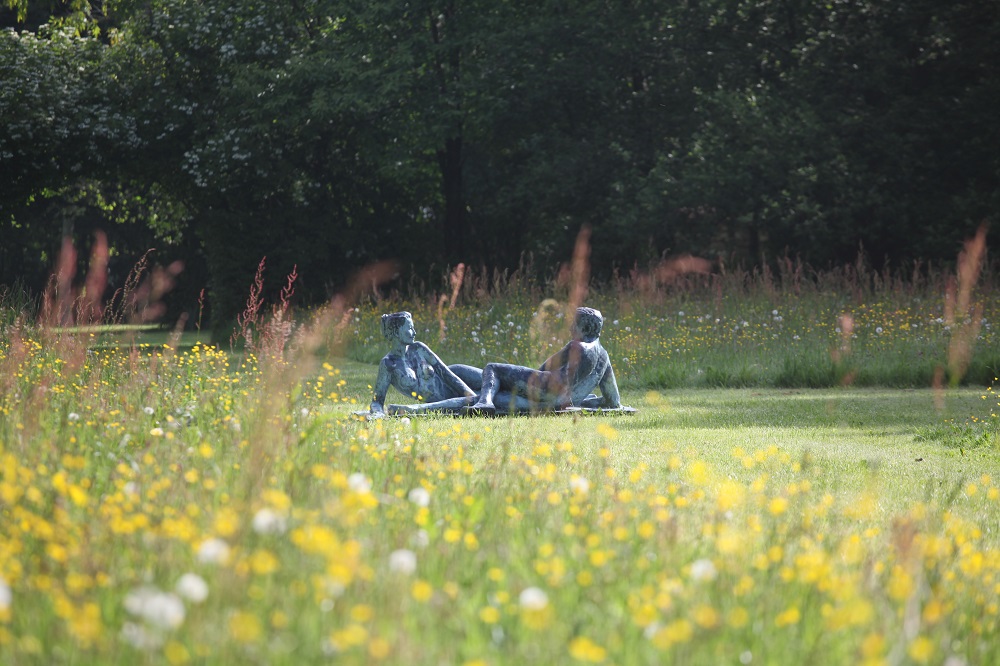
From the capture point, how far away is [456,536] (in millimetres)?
3842

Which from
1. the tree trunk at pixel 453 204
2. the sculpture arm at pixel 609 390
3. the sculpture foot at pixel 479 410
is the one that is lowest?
the sculpture foot at pixel 479 410

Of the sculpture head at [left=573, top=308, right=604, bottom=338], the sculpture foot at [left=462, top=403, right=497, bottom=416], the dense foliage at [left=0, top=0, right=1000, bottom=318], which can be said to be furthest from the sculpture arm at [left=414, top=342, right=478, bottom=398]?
the dense foliage at [left=0, top=0, right=1000, bottom=318]

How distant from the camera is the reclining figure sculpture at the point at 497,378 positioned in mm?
10125

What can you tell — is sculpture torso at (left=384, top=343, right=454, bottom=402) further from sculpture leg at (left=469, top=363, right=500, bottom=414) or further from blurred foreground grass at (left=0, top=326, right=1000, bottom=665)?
blurred foreground grass at (left=0, top=326, right=1000, bottom=665)

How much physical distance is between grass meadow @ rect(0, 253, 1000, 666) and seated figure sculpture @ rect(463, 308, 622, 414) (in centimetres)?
36

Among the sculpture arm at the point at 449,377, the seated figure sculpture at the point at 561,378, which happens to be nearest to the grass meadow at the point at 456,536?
the seated figure sculpture at the point at 561,378

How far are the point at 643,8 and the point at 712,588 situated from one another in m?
22.7

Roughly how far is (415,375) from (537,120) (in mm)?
16783

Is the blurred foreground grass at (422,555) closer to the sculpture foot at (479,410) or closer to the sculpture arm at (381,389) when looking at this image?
the sculpture arm at (381,389)

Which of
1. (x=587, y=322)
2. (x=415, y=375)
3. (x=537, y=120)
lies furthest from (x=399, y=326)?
(x=537, y=120)

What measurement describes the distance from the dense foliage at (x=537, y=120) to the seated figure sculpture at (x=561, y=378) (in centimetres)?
1341

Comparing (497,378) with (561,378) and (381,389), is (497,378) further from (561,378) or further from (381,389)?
(381,389)

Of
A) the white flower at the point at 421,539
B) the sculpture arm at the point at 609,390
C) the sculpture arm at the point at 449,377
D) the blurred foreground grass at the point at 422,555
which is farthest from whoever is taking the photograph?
the sculpture arm at the point at 609,390

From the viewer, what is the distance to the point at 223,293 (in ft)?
84.1
